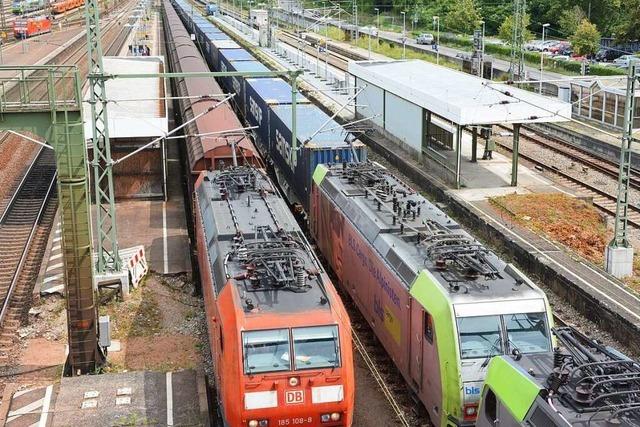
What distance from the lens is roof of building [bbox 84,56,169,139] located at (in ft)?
96.4

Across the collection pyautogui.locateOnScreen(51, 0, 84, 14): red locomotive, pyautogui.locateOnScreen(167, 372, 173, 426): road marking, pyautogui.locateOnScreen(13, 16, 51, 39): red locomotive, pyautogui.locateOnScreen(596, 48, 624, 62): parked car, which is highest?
pyautogui.locateOnScreen(51, 0, 84, 14): red locomotive

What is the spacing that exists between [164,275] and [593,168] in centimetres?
1913

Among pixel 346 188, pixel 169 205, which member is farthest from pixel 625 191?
pixel 169 205

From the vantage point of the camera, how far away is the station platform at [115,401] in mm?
14383

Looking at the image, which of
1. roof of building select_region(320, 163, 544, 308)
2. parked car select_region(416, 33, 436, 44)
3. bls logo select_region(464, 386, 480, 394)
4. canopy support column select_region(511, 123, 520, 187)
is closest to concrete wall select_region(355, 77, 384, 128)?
canopy support column select_region(511, 123, 520, 187)

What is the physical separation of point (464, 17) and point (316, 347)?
238 ft

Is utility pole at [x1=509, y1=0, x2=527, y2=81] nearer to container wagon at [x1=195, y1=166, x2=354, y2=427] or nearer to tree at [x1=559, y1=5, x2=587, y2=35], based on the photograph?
tree at [x1=559, y1=5, x2=587, y2=35]

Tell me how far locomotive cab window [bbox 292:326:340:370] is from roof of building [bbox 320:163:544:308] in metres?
2.03

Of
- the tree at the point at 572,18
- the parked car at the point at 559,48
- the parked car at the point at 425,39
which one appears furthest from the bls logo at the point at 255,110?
the parked car at the point at 425,39

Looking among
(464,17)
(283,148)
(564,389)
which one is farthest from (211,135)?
(464,17)

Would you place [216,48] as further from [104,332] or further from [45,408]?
[45,408]

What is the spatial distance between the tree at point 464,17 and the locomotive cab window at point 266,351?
69.5m

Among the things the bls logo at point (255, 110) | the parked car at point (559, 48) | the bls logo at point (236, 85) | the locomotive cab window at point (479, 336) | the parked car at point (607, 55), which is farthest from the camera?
the parked car at point (559, 48)

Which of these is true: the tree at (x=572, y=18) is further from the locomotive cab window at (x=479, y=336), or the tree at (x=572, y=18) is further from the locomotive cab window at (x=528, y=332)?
the locomotive cab window at (x=479, y=336)
